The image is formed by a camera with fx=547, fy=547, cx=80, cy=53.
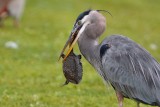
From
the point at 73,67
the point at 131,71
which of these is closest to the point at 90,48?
the point at 73,67

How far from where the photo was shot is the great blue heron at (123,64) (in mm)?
10602

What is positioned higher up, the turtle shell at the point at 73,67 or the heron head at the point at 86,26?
the heron head at the point at 86,26

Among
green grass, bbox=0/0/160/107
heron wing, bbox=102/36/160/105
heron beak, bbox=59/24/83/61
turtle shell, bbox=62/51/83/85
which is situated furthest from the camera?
green grass, bbox=0/0/160/107

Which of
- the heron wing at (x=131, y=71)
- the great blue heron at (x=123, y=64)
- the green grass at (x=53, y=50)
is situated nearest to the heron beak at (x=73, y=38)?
the great blue heron at (x=123, y=64)

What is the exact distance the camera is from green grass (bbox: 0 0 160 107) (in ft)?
45.8

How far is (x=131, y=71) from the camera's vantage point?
1074 centimetres

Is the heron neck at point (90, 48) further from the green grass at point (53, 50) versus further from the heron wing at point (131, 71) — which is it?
the green grass at point (53, 50)

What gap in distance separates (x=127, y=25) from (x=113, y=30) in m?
2.09

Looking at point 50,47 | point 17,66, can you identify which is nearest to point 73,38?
point 17,66

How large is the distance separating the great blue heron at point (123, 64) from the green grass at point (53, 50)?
154 centimetres

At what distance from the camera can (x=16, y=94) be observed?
14094mm

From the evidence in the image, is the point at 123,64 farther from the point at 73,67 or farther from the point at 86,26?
the point at 73,67

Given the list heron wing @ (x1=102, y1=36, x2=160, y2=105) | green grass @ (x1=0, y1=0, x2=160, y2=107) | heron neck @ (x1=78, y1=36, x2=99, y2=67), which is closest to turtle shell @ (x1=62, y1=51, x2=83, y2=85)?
heron neck @ (x1=78, y1=36, x2=99, y2=67)

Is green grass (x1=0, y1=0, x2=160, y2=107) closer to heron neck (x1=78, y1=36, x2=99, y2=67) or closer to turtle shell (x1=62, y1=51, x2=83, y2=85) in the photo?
turtle shell (x1=62, y1=51, x2=83, y2=85)
